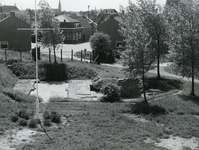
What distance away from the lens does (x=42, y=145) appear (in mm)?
13016

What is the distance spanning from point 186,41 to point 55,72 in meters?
12.6

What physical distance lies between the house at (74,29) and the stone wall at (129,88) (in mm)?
34932

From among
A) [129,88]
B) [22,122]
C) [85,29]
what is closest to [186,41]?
[129,88]

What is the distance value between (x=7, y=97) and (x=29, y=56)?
15.0 meters

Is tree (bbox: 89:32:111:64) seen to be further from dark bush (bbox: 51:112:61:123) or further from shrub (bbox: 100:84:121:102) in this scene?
dark bush (bbox: 51:112:61:123)

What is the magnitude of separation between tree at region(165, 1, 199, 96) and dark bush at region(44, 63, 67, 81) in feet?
35.5

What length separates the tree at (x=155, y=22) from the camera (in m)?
28.4

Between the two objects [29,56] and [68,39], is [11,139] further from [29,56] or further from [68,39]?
[68,39]

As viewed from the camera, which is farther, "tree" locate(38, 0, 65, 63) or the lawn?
"tree" locate(38, 0, 65, 63)

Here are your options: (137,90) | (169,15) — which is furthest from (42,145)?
(169,15)

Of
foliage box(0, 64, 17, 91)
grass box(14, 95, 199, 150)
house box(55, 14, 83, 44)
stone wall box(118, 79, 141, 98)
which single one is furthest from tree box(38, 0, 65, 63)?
house box(55, 14, 83, 44)

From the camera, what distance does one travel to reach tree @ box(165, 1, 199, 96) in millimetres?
24219

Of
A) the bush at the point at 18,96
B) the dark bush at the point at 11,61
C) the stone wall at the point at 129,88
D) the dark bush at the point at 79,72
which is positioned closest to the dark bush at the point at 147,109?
the stone wall at the point at 129,88

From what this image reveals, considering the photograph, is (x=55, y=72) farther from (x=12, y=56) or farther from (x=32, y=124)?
(x=32, y=124)
